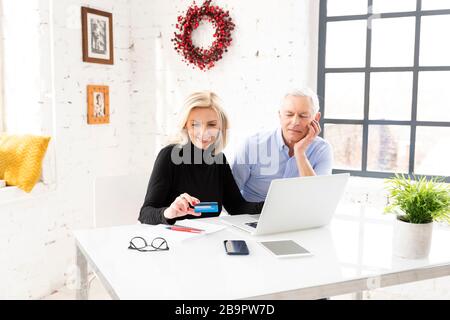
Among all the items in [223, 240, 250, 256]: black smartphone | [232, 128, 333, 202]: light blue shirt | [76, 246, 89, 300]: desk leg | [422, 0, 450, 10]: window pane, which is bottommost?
[76, 246, 89, 300]: desk leg

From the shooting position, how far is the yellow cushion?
2664mm

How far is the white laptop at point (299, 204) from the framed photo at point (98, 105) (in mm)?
1863

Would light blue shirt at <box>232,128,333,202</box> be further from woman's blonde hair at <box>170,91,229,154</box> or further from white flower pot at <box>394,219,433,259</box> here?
white flower pot at <box>394,219,433,259</box>

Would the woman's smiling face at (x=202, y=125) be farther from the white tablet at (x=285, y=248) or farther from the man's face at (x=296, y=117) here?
the white tablet at (x=285, y=248)

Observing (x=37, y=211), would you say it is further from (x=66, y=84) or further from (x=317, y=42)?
(x=317, y=42)

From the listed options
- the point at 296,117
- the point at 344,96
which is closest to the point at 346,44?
the point at 344,96

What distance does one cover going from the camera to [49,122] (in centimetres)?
295

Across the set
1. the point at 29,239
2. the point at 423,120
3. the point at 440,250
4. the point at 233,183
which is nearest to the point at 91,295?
the point at 29,239

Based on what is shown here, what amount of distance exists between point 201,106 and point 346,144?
151 centimetres

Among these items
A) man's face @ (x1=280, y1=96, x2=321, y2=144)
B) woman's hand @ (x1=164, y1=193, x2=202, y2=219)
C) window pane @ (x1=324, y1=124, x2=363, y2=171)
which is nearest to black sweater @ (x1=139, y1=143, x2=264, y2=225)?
woman's hand @ (x1=164, y1=193, x2=202, y2=219)

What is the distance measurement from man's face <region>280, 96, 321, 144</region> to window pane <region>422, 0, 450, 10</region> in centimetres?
118

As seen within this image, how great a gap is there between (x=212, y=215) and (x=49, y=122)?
1.44 metres

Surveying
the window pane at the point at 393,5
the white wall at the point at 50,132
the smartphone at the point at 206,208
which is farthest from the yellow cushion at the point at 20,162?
the window pane at the point at 393,5

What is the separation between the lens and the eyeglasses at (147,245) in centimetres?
150
